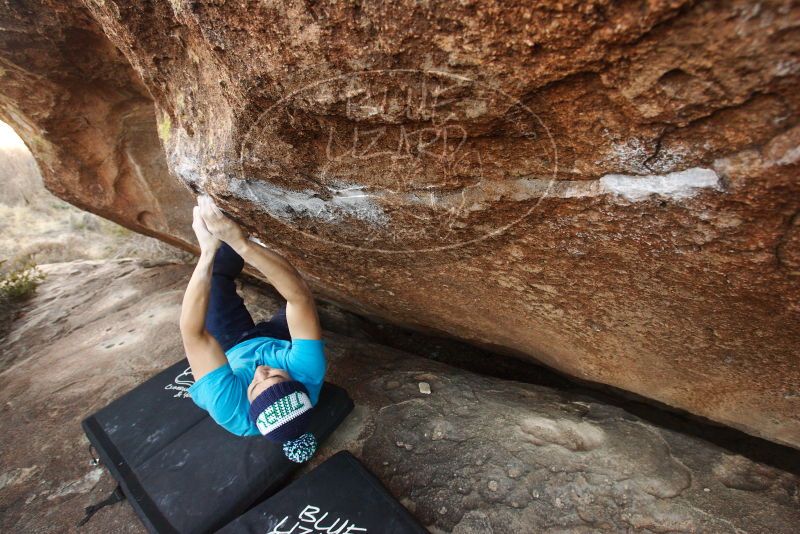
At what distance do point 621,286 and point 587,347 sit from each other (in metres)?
0.47

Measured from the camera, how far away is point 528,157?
1.06m

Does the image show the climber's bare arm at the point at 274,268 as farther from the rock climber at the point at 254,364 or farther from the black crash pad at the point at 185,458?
the black crash pad at the point at 185,458

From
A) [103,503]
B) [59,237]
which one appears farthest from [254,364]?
[59,237]

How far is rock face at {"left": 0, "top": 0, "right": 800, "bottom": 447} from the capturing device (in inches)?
29.7

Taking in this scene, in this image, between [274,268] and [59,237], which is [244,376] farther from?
[59,237]

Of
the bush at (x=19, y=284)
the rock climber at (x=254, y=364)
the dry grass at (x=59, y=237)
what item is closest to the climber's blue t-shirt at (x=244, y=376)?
the rock climber at (x=254, y=364)

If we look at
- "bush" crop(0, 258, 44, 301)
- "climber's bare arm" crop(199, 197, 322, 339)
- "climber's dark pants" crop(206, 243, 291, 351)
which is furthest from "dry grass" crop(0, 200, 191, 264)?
"climber's bare arm" crop(199, 197, 322, 339)

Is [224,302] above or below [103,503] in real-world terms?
above

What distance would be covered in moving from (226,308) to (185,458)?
2.25 ft

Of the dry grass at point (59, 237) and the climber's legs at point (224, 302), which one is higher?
the climber's legs at point (224, 302)

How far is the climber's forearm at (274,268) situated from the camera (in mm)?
1616

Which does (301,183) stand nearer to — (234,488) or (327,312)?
(234,488)

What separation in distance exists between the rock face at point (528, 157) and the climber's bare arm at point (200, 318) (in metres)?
0.17

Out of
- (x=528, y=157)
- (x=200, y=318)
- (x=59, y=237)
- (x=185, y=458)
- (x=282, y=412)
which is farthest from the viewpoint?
(x=59, y=237)
